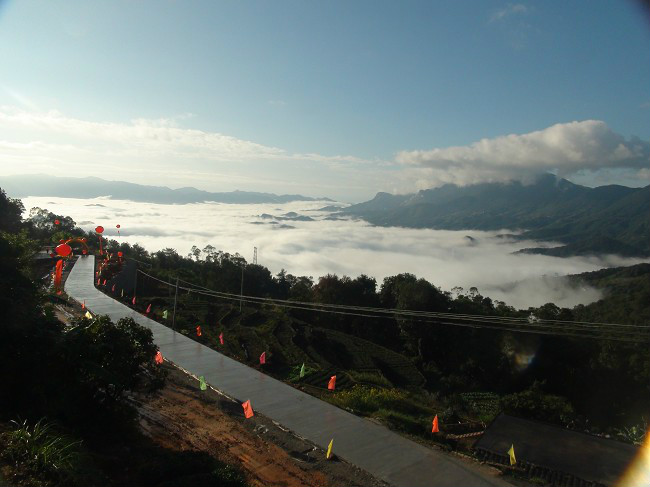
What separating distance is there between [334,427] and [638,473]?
571 centimetres

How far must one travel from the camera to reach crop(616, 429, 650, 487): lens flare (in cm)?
782

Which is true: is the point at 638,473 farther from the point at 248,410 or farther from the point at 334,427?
the point at 248,410

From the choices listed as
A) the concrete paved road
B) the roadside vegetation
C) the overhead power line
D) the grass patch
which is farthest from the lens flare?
the grass patch

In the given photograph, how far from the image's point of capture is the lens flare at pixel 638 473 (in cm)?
782

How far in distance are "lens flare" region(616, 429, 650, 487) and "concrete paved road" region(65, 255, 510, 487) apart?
2.15 meters

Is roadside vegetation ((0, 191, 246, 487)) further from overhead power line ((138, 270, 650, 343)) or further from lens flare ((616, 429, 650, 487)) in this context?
overhead power line ((138, 270, 650, 343))

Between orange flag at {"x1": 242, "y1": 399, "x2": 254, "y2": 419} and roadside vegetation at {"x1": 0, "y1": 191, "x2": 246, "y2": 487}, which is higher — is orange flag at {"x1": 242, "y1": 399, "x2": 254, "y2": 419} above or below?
below

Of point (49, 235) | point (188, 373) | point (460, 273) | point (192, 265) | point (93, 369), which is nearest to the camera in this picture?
point (93, 369)

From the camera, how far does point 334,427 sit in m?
10.1

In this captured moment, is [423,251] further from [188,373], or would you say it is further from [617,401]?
[188,373]

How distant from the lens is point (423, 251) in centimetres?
19562

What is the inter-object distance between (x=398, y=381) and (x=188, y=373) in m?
16.3

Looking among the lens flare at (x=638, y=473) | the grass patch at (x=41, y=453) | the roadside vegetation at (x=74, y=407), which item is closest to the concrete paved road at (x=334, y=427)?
the lens flare at (x=638, y=473)

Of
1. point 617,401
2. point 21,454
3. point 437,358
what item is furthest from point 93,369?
point 437,358
